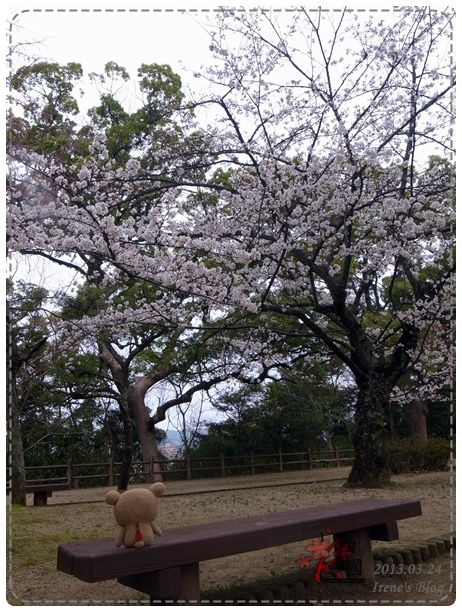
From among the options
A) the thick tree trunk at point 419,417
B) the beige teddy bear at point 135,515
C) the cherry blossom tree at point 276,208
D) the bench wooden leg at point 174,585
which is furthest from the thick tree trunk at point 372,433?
the thick tree trunk at point 419,417

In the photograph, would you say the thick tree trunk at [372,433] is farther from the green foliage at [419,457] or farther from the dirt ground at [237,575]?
the green foliage at [419,457]

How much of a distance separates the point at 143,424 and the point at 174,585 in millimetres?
10597

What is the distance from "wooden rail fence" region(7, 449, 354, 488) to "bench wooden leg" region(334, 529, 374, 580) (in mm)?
9700

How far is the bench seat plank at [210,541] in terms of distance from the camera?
7.88 ft

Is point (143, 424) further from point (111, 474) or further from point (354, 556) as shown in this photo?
point (354, 556)

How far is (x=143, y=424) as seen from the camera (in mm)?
13047

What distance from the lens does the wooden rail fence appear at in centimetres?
1271

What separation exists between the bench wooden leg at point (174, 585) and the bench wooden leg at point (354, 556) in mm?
1171

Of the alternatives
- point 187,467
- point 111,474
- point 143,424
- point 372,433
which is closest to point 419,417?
point 187,467

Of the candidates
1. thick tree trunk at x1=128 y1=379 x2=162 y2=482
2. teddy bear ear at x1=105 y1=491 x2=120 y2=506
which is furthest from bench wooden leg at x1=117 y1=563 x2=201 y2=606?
thick tree trunk at x1=128 y1=379 x2=162 y2=482

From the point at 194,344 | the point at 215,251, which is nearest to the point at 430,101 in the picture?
the point at 215,251

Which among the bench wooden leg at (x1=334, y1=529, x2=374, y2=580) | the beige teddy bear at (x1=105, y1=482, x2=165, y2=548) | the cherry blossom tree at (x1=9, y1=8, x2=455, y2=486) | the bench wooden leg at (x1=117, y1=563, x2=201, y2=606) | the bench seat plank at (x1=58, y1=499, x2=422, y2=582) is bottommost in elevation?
the bench wooden leg at (x1=334, y1=529, x2=374, y2=580)

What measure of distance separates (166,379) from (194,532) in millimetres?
10470

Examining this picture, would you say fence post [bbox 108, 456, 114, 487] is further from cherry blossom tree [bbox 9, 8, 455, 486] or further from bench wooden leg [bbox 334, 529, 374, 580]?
bench wooden leg [bbox 334, 529, 374, 580]
